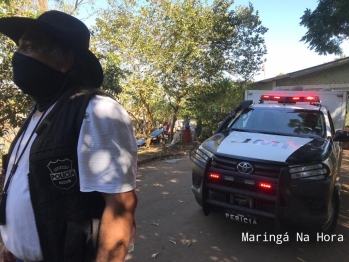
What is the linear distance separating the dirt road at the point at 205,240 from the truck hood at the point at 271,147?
3.74 feet

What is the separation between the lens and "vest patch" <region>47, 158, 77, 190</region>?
115cm

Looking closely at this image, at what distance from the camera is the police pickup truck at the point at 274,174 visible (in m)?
3.19

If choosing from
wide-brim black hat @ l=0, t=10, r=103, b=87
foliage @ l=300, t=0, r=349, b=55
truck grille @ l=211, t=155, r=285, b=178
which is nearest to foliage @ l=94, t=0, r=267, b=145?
foliage @ l=300, t=0, r=349, b=55

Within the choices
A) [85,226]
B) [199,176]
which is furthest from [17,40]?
[199,176]

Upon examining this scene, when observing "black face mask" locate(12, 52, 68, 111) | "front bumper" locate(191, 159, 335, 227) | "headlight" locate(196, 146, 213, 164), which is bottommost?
"front bumper" locate(191, 159, 335, 227)

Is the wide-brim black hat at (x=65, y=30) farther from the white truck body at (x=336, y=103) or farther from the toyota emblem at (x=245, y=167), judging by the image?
the white truck body at (x=336, y=103)

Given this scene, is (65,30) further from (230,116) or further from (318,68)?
(318,68)

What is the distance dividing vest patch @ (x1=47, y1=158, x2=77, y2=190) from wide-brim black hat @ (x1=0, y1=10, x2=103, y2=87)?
0.50 meters

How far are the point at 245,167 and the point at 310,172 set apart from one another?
72cm

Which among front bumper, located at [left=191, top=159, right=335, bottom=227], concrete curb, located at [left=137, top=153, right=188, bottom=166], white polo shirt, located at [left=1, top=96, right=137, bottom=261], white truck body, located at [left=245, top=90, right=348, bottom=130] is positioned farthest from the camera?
concrete curb, located at [left=137, top=153, right=188, bottom=166]

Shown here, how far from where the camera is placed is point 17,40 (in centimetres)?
154

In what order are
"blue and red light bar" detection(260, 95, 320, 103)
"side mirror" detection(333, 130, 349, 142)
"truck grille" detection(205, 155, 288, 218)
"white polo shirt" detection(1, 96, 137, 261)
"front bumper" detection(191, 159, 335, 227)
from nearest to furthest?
"white polo shirt" detection(1, 96, 137, 261), "front bumper" detection(191, 159, 335, 227), "truck grille" detection(205, 155, 288, 218), "side mirror" detection(333, 130, 349, 142), "blue and red light bar" detection(260, 95, 320, 103)

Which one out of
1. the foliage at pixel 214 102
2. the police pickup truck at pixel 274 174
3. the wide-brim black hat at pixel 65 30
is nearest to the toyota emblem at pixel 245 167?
the police pickup truck at pixel 274 174

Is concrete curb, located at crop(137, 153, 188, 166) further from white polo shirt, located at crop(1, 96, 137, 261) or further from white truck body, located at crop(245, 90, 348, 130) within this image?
white polo shirt, located at crop(1, 96, 137, 261)
